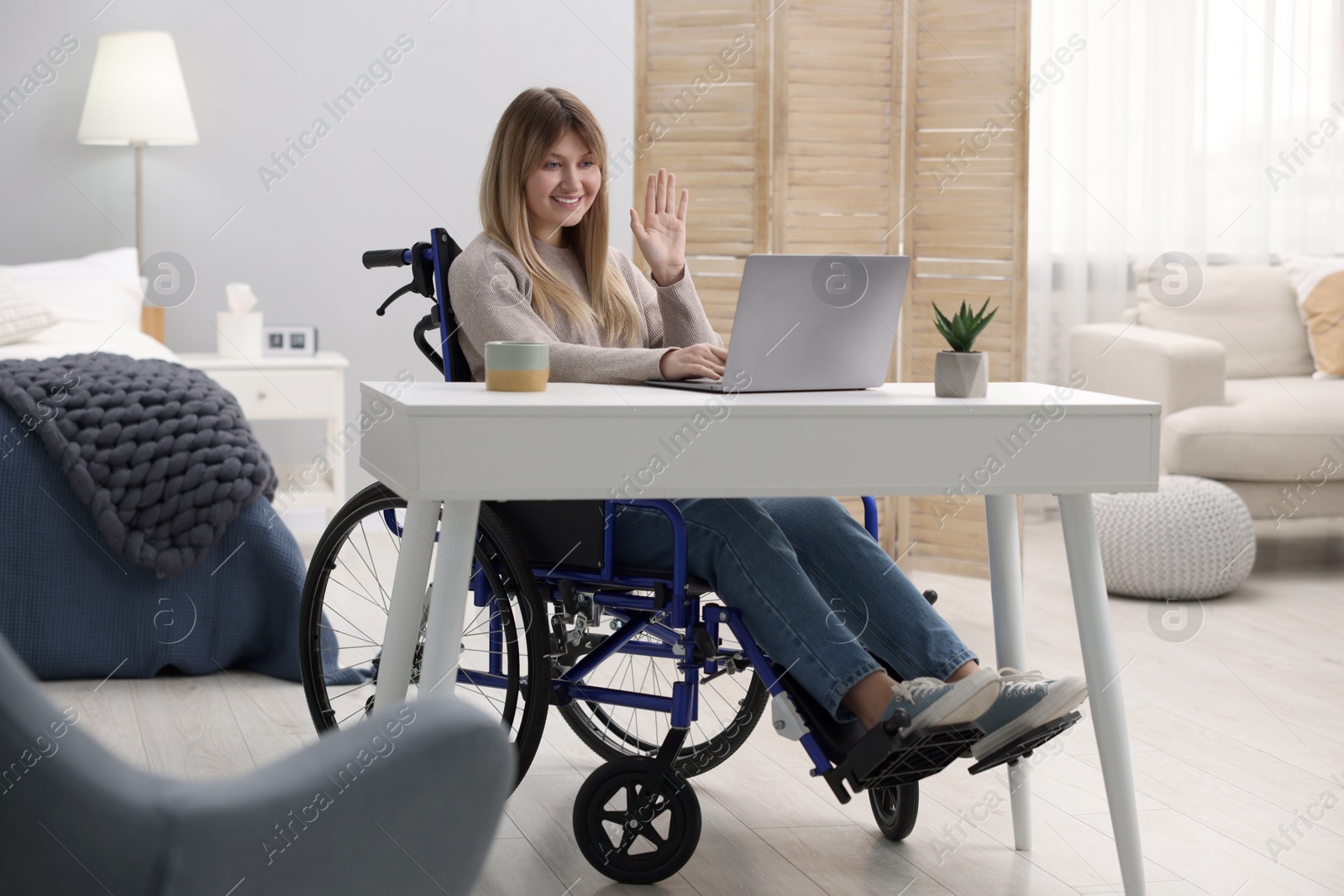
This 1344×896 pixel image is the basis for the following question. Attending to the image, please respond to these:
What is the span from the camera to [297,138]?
14.3 ft

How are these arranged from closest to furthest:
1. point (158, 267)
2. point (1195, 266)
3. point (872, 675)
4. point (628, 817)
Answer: point (872, 675) → point (628, 817) → point (158, 267) → point (1195, 266)

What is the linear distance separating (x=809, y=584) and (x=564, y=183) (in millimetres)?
774

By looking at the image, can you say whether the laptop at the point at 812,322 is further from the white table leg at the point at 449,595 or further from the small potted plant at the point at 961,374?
the white table leg at the point at 449,595

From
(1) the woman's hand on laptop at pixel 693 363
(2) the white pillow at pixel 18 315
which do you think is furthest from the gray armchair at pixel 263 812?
(2) the white pillow at pixel 18 315

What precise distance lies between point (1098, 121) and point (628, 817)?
368 centimetres

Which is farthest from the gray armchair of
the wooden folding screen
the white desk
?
the wooden folding screen

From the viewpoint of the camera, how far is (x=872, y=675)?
1.62 metres

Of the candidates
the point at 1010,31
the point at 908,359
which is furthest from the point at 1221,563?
the point at 1010,31

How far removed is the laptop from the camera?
5.22 feet

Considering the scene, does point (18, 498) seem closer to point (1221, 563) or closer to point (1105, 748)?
point (1105, 748)

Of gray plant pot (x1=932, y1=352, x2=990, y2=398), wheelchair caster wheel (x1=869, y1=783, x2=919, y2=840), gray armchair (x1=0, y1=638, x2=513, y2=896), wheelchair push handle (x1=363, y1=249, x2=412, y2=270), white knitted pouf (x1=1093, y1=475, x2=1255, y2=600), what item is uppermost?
wheelchair push handle (x1=363, y1=249, x2=412, y2=270)

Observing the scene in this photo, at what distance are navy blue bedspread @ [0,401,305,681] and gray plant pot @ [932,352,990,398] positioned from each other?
1.54 metres

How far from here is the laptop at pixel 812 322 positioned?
5.22 feet

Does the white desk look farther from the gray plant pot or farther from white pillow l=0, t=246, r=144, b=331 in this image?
white pillow l=0, t=246, r=144, b=331
